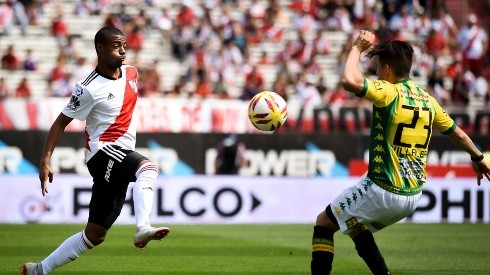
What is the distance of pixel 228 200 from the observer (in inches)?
816

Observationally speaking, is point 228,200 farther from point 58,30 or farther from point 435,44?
point 435,44

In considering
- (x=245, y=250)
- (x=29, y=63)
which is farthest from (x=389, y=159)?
(x=29, y=63)

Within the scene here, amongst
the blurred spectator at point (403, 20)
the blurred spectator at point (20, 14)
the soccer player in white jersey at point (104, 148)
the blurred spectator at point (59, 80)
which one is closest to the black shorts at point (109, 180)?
the soccer player in white jersey at point (104, 148)

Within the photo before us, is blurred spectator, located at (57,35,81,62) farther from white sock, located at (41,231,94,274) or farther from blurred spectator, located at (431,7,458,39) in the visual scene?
white sock, located at (41,231,94,274)

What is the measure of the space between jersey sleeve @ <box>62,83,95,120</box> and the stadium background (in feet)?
35.0

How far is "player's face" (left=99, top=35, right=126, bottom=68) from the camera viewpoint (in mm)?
9664

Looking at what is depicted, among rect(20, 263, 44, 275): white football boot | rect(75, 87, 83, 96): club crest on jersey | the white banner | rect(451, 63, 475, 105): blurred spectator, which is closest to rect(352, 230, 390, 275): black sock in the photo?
rect(75, 87, 83, 96): club crest on jersey

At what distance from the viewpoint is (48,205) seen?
2023 centimetres

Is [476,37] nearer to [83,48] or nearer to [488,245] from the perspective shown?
[83,48]

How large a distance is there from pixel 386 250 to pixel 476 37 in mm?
15506

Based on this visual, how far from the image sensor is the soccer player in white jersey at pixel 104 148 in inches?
374

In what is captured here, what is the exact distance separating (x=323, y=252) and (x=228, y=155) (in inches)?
561

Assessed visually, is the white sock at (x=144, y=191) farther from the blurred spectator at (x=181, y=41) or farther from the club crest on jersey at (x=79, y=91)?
the blurred spectator at (x=181, y=41)

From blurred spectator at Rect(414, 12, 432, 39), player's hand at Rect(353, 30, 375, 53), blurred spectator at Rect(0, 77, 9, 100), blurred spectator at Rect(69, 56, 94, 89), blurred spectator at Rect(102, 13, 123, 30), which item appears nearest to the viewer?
player's hand at Rect(353, 30, 375, 53)
